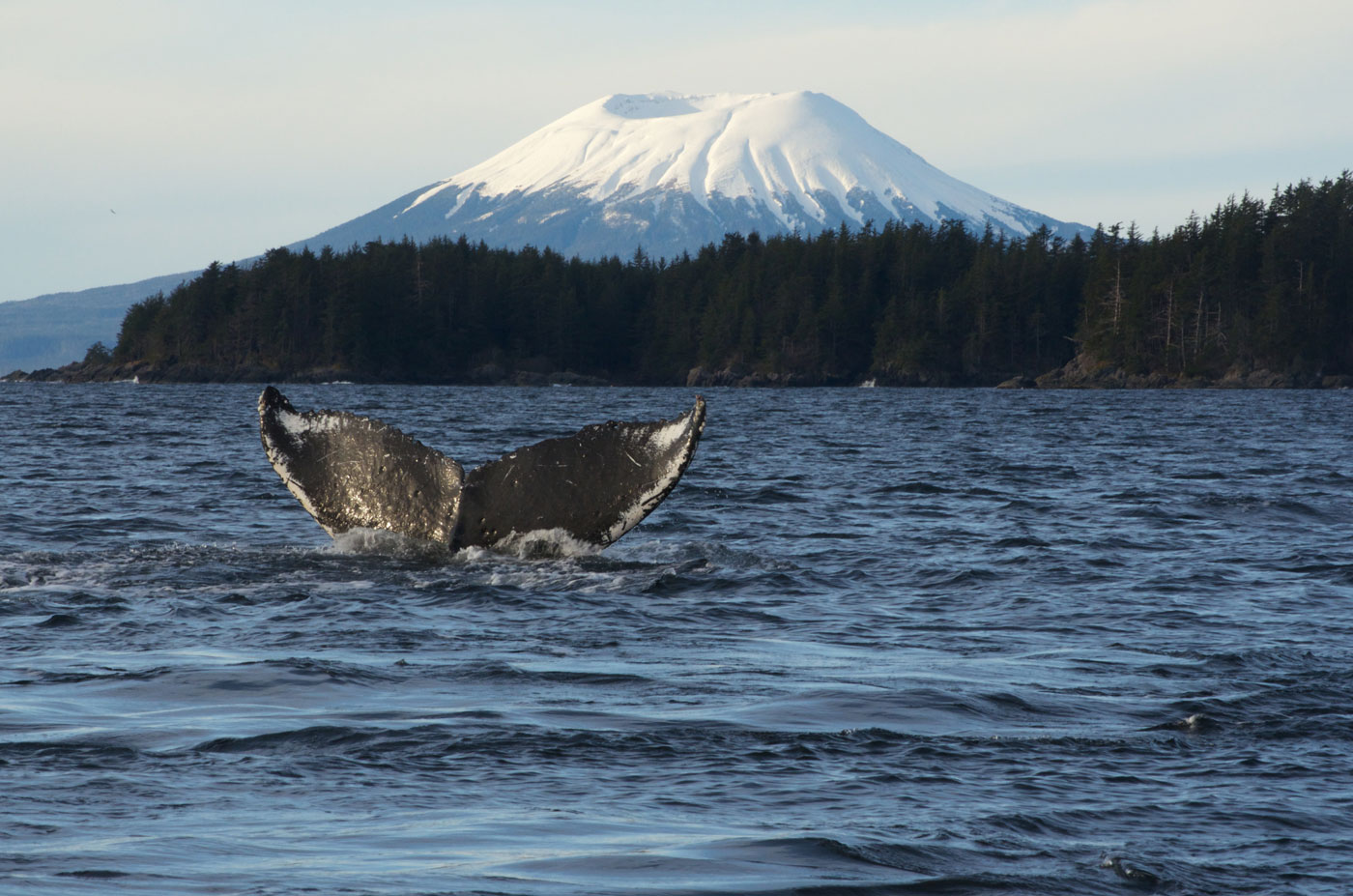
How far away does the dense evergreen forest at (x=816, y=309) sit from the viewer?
10338 centimetres

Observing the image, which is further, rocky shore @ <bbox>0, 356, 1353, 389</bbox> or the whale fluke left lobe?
rocky shore @ <bbox>0, 356, 1353, 389</bbox>

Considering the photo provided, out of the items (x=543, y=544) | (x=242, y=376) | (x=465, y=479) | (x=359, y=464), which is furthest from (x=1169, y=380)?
(x=359, y=464)

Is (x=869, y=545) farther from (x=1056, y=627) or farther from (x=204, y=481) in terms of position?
(x=204, y=481)

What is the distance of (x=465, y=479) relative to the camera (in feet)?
31.6

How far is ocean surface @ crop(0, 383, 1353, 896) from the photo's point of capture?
176 inches

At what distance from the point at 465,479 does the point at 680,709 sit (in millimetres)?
3510

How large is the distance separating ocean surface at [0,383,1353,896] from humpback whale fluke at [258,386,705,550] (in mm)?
354

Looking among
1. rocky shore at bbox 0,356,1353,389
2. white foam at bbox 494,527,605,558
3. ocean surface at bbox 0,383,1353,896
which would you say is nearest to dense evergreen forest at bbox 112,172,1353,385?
rocky shore at bbox 0,356,1353,389

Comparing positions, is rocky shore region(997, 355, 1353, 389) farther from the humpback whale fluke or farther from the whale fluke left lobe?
the whale fluke left lobe

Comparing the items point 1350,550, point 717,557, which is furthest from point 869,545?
point 1350,550

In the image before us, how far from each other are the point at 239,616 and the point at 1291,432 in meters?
33.5

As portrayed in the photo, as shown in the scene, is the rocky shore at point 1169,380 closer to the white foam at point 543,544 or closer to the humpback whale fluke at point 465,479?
the white foam at point 543,544

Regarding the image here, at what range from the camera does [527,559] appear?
10258 millimetres

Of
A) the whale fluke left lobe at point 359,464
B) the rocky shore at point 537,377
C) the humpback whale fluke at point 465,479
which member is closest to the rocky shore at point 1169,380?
the rocky shore at point 537,377
